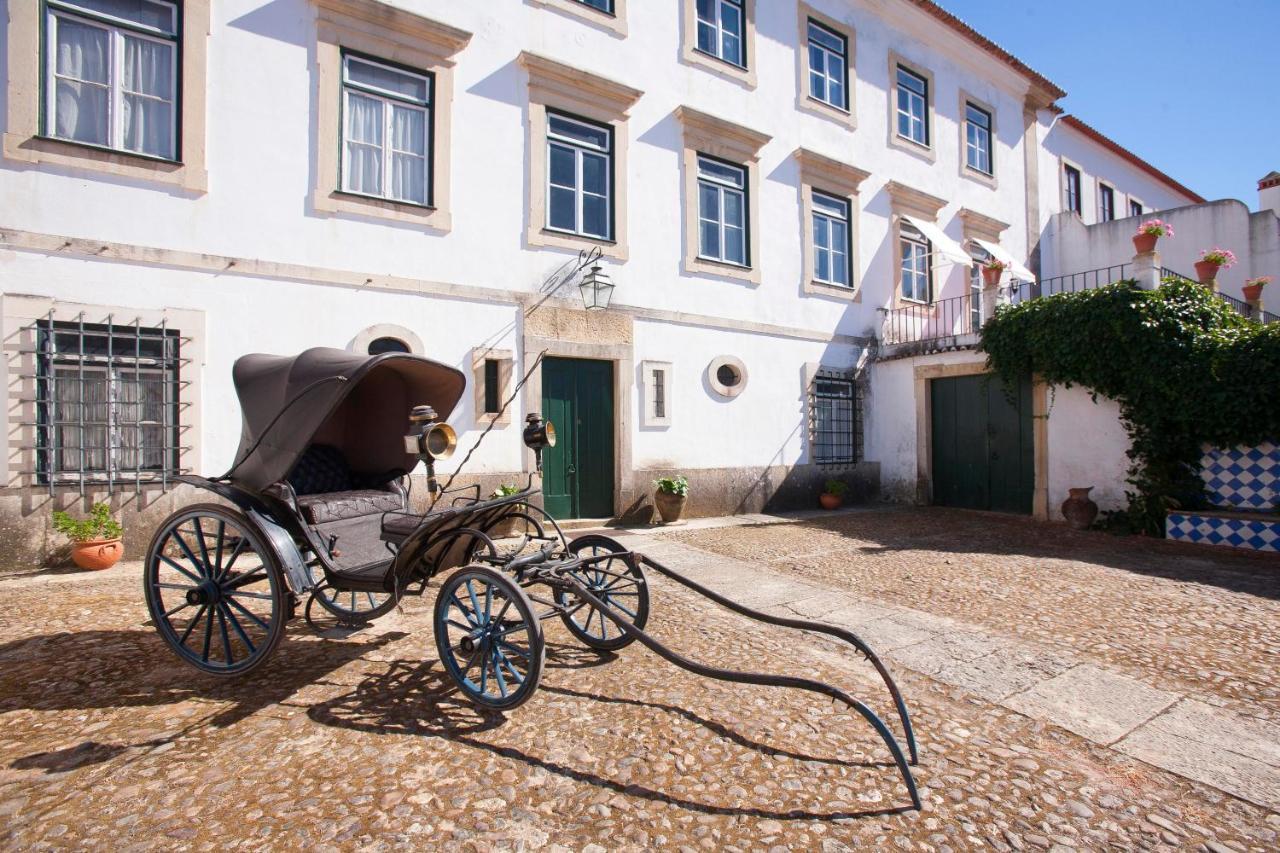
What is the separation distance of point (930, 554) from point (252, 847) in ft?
22.2

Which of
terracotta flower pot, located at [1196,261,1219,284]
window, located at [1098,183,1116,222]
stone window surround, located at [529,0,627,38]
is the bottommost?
terracotta flower pot, located at [1196,261,1219,284]

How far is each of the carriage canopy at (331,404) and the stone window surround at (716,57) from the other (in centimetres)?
820

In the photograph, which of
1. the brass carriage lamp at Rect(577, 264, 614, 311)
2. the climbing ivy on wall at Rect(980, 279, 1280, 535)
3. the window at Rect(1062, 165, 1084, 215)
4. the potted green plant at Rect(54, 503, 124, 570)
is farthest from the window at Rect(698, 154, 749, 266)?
the window at Rect(1062, 165, 1084, 215)

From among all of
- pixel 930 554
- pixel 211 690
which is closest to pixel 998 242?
pixel 930 554

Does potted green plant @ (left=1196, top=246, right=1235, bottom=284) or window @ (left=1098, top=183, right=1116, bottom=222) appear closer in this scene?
potted green plant @ (left=1196, top=246, right=1235, bottom=284)

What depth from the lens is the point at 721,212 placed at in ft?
34.1

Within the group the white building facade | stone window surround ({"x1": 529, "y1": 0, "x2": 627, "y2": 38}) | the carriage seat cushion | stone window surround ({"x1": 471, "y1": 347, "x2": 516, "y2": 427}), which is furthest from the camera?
stone window surround ({"x1": 529, "y1": 0, "x2": 627, "y2": 38})

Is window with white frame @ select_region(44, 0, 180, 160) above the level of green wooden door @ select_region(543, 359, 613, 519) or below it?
above

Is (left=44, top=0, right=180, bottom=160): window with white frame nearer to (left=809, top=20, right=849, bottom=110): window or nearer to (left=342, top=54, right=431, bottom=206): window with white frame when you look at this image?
(left=342, top=54, right=431, bottom=206): window with white frame

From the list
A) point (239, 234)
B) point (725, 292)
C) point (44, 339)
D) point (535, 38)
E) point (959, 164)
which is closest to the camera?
point (44, 339)

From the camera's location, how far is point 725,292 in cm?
1024

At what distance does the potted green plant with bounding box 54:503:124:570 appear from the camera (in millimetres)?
5859

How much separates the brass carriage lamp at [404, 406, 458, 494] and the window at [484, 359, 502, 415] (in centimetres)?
479

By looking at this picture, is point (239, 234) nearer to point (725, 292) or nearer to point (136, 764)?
point (136, 764)
